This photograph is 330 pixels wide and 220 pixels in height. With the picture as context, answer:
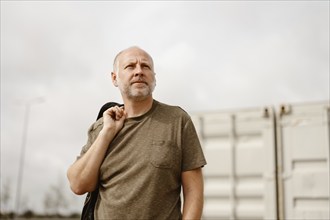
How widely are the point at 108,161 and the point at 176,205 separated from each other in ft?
1.38

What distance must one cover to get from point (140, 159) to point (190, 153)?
266 millimetres

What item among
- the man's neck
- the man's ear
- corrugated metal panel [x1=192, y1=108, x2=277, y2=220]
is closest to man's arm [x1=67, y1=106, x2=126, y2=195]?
the man's neck

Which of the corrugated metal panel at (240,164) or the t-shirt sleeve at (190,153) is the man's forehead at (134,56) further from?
the corrugated metal panel at (240,164)

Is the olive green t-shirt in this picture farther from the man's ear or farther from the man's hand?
the man's ear

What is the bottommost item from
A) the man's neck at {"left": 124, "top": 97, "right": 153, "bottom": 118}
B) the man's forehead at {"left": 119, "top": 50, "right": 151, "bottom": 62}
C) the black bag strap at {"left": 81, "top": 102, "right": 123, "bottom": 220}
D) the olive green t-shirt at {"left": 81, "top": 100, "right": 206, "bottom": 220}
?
the black bag strap at {"left": 81, "top": 102, "right": 123, "bottom": 220}

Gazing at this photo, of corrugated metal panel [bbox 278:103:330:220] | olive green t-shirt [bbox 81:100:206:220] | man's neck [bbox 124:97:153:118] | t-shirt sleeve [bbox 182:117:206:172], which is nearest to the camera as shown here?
olive green t-shirt [bbox 81:100:206:220]

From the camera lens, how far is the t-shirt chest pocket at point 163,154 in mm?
2369

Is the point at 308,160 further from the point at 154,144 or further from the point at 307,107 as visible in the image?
the point at 154,144

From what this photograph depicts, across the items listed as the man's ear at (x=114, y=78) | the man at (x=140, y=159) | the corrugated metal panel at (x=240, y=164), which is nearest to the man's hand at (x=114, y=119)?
the man at (x=140, y=159)

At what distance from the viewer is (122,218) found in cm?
230

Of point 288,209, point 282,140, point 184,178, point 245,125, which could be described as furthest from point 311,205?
point 184,178

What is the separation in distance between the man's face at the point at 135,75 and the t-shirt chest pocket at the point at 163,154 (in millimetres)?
271

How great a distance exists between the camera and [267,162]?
625 centimetres

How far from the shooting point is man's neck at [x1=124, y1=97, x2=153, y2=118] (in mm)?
2545
